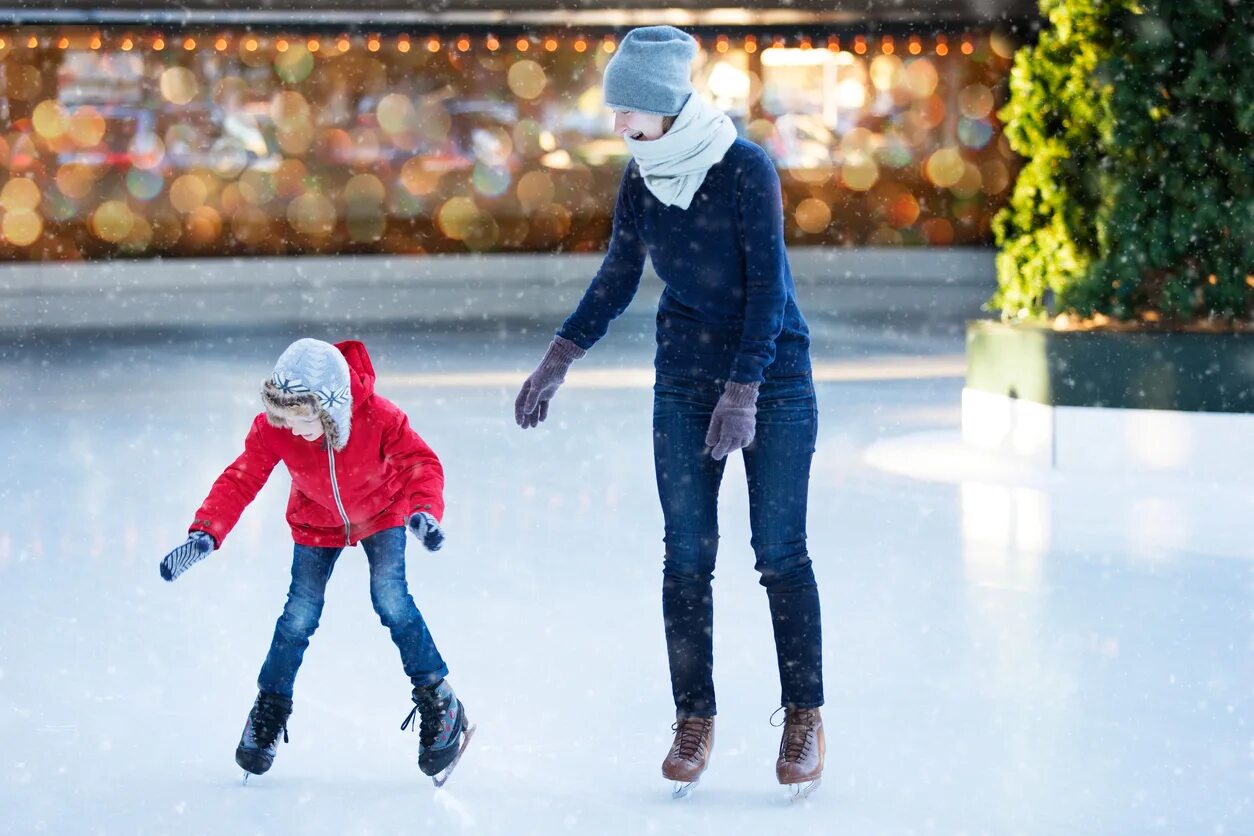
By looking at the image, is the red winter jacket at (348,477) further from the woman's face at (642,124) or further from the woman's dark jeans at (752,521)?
the woman's face at (642,124)

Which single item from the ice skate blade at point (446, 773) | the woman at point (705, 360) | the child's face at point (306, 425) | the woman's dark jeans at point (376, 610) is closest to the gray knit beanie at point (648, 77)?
the woman at point (705, 360)

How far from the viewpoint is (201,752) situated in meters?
3.62

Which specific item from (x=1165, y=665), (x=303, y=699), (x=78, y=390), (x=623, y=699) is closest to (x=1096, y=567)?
(x=1165, y=665)

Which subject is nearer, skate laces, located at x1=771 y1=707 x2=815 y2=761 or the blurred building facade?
skate laces, located at x1=771 y1=707 x2=815 y2=761

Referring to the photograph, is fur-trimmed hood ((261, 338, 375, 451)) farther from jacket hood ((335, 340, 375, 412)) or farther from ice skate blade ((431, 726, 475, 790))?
ice skate blade ((431, 726, 475, 790))

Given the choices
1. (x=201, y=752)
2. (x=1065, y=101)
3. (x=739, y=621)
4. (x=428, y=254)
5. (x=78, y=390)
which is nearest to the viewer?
(x=201, y=752)

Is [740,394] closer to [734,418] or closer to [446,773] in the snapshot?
[734,418]

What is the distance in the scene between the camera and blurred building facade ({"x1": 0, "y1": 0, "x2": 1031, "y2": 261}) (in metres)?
18.1

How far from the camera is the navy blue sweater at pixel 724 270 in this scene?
3094mm

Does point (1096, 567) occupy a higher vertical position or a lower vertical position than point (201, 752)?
lower

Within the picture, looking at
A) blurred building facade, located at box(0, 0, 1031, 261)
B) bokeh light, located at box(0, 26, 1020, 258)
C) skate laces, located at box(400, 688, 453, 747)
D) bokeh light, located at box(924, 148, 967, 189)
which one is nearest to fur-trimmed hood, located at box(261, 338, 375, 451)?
skate laces, located at box(400, 688, 453, 747)

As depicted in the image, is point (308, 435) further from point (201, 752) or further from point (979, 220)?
point (979, 220)

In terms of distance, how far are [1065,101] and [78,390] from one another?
5.84 metres

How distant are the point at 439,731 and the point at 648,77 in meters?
1.29
